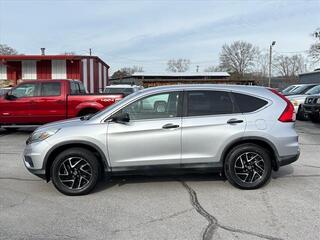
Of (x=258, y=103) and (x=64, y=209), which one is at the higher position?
(x=258, y=103)

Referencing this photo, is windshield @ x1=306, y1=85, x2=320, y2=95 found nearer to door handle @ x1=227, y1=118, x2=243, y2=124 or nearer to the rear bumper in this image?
the rear bumper

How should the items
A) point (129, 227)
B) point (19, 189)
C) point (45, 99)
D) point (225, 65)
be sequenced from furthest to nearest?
1. point (225, 65)
2. point (45, 99)
3. point (19, 189)
4. point (129, 227)

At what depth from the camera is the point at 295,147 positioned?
6281mm

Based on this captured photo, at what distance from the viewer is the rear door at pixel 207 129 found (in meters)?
6.06

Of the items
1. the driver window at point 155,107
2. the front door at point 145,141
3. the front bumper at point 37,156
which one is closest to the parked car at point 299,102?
the driver window at point 155,107

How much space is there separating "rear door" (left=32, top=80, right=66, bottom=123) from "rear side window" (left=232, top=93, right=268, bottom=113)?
7.88 m

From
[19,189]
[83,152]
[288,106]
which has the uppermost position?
[288,106]

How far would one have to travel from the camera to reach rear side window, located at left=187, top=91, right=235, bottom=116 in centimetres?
619

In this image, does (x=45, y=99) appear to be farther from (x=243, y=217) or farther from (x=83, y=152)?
(x=243, y=217)

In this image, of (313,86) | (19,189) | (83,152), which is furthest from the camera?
(313,86)

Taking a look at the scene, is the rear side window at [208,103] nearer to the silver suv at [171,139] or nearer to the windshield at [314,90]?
the silver suv at [171,139]

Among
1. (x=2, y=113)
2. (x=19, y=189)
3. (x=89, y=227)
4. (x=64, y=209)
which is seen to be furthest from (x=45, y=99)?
(x=89, y=227)

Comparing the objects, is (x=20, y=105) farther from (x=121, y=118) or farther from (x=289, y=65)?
(x=289, y=65)

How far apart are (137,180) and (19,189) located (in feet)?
6.39
